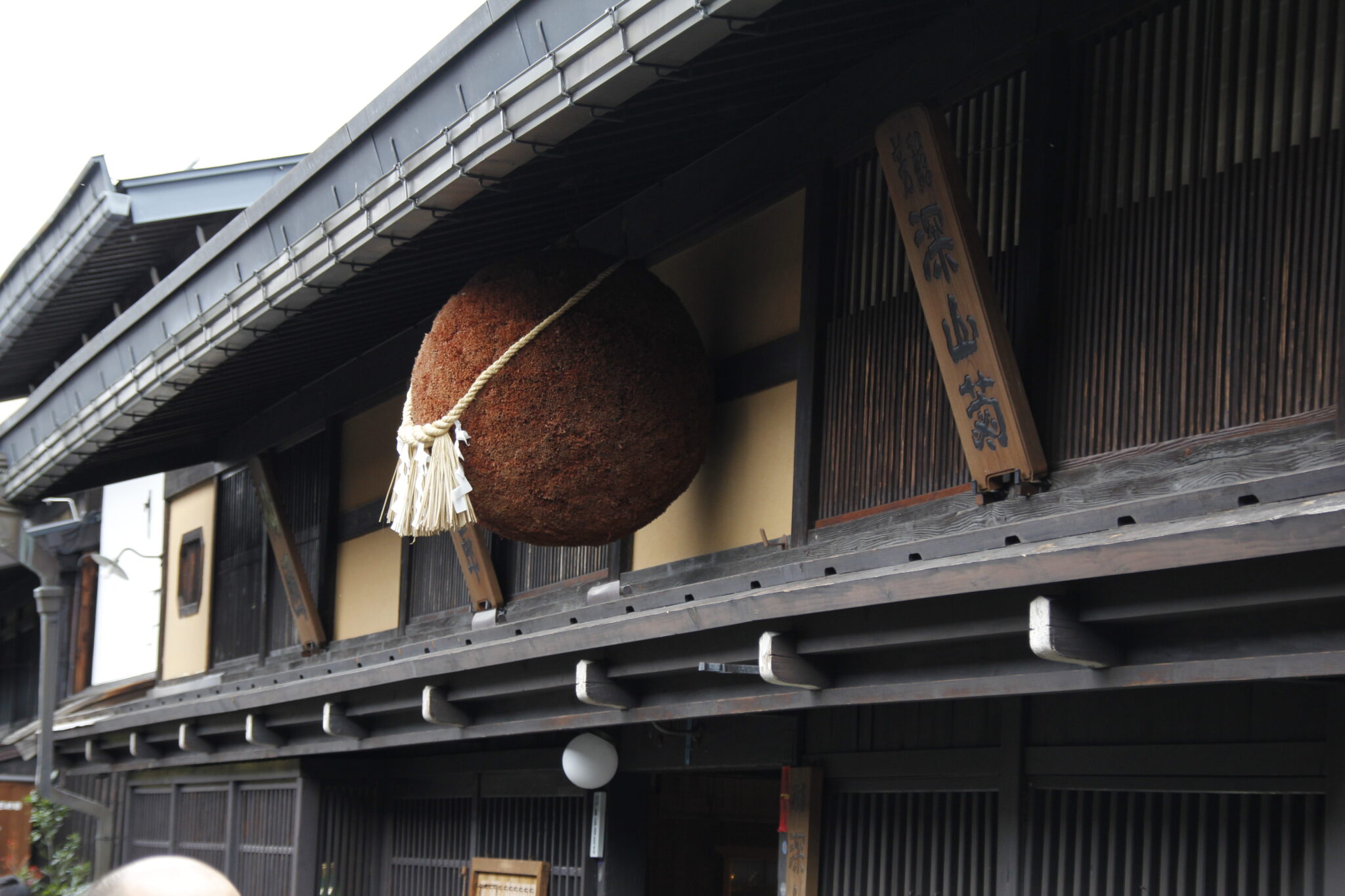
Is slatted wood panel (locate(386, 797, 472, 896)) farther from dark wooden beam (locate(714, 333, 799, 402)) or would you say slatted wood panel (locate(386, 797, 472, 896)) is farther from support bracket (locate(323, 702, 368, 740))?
dark wooden beam (locate(714, 333, 799, 402))

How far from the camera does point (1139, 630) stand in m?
3.88

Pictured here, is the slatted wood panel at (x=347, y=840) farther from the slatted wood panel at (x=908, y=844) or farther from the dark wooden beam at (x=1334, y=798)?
the dark wooden beam at (x=1334, y=798)

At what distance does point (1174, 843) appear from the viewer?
14.5 feet

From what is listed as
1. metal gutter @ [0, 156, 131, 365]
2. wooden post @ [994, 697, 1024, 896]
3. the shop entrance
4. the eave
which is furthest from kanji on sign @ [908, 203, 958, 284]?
metal gutter @ [0, 156, 131, 365]

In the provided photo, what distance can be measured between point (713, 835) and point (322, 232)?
5005 millimetres

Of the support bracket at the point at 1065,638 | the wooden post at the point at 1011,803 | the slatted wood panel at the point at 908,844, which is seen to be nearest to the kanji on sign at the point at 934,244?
the support bracket at the point at 1065,638

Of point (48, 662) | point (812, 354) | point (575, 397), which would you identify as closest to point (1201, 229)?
point (812, 354)

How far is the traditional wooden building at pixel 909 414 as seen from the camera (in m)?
3.89

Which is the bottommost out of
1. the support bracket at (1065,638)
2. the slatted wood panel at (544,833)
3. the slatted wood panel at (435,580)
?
the slatted wood panel at (544,833)

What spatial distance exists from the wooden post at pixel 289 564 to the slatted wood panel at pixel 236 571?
0.30m

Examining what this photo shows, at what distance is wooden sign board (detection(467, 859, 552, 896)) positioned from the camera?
26.2 ft

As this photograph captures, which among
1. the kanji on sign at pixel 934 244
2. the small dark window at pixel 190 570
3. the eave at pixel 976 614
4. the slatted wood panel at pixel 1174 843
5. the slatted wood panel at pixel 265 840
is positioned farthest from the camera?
the small dark window at pixel 190 570

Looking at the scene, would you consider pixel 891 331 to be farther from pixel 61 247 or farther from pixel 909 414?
pixel 61 247

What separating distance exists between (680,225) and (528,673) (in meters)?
2.20
